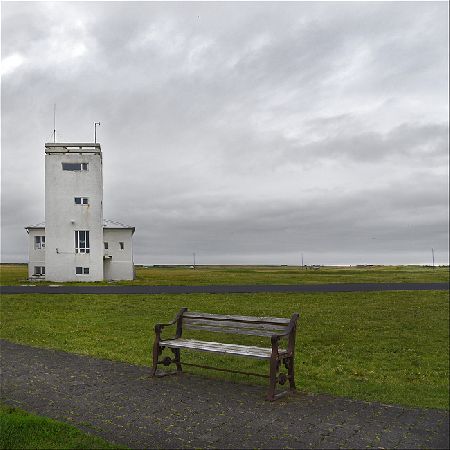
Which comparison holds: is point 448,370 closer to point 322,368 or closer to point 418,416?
point 322,368

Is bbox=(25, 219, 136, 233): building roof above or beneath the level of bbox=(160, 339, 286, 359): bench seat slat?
above

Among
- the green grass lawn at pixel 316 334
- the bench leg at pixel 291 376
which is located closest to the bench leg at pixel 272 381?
the bench leg at pixel 291 376

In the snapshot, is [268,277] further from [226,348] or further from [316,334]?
[226,348]

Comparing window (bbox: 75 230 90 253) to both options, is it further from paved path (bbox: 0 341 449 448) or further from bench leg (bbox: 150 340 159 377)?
bench leg (bbox: 150 340 159 377)

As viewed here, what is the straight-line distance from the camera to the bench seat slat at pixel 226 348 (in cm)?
764

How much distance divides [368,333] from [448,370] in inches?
177

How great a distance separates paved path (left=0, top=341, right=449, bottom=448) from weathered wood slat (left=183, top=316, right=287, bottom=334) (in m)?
0.94

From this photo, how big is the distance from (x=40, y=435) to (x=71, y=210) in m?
38.0

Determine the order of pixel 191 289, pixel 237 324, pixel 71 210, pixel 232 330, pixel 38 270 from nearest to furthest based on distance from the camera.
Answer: pixel 237 324 → pixel 232 330 → pixel 191 289 → pixel 71 210 → pixel 38 270

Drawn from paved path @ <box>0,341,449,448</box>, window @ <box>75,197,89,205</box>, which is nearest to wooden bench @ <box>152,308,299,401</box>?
paved path @ <box>0,341,449,448</box>

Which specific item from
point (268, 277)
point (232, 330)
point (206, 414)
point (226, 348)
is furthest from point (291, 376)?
point (268, 277)

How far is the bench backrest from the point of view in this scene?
8031 mm

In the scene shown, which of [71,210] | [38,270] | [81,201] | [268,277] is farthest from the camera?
[268,277]

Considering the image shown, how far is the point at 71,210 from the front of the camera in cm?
4200
